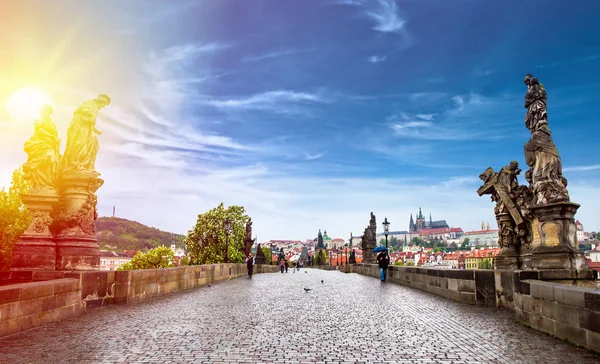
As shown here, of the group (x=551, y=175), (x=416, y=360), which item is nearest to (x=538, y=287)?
(x=416, y=360)

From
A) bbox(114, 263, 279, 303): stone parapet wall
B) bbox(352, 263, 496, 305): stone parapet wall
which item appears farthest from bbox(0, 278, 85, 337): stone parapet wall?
bbox(352, 263, 496, 305): stone parapet wall

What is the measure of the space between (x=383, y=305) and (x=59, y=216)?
25.9 ft

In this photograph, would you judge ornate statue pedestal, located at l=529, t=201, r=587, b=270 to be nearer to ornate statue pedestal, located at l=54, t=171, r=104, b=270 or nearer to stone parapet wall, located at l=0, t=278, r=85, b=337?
stone parapet wall, located at l=0, t=278, r=85, b=337

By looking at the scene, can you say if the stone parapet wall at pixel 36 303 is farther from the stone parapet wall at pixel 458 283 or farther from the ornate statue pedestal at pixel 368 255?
the ornate statue pedestal at pixel 368 255

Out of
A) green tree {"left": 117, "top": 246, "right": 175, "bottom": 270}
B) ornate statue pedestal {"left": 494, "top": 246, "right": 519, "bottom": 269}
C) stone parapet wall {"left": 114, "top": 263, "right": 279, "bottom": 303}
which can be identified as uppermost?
ornate statue pedestal {"left": 494, "top": 246, "right": 519, "bottom": 269}

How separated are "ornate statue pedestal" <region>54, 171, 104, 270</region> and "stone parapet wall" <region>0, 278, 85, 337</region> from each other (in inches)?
68.5

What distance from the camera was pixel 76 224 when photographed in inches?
407

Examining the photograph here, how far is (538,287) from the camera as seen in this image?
680cm

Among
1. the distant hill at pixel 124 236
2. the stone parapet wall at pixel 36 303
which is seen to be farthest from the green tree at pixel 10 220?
the distant hill at pixel 124 236

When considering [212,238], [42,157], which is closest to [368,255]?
[212,238]

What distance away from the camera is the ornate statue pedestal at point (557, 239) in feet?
29.1

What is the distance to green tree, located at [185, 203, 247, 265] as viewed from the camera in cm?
5388

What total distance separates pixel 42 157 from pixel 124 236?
443 ft

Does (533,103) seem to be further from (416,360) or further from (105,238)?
(105,238)
